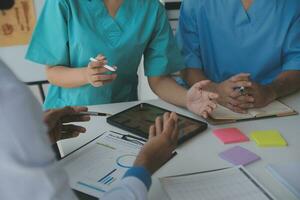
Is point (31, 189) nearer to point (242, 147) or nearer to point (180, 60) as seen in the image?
point (242, 147)

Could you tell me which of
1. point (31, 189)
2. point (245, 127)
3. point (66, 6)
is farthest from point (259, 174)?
point (66, 6)

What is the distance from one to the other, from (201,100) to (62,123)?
41cm

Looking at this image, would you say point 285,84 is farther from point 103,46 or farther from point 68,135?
point 68,135

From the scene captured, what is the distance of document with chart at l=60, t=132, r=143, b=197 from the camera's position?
2.56 feet

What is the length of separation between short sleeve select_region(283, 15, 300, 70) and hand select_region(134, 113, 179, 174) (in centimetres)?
75

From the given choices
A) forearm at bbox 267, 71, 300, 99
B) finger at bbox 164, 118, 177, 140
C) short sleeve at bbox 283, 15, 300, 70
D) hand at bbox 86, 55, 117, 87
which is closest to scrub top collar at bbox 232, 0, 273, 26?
short sleeve at bbox 283, 15, 300, 70

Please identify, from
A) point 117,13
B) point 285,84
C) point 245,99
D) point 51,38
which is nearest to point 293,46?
point 285,84

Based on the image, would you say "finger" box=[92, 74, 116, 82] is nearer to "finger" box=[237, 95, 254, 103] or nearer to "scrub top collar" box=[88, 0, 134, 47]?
"scrub top collar" box=[88, 0, 134, 47]

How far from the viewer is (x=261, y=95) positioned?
3.88 feet

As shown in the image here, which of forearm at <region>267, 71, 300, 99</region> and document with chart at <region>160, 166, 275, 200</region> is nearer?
document with chart at <region>160, 166, 275, 200</region>

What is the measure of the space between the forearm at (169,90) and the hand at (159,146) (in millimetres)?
332

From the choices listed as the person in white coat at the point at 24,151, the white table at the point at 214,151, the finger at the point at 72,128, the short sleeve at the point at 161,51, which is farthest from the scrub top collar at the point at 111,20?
the person in white coat at the point at 24,151

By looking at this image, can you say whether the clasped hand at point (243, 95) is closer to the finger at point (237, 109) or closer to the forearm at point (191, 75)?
the finger at point (237, 109)

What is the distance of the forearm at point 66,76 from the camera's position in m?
1.15
